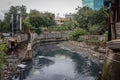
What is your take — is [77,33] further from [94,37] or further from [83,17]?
[94,37]

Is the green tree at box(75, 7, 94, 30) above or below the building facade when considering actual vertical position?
below

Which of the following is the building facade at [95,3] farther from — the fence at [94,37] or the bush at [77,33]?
the fence at [94,37]

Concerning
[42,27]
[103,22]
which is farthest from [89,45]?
[42,27]

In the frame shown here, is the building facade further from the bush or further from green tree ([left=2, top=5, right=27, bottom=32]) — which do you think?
green tree ([left=2, top=5, right=27, bottom=32])

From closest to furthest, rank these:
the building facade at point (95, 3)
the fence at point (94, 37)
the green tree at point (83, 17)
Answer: the fence at point (94, 37) → the green tree at point (83, 17) → the building facade at point (95, 3)

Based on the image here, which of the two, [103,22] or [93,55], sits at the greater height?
[103,22]

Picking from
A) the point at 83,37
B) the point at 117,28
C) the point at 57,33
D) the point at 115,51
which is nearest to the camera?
the point at 115,51

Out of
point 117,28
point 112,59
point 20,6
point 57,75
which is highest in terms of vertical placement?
point 20,6

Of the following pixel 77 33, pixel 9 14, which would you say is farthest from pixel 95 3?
pixel 9 14

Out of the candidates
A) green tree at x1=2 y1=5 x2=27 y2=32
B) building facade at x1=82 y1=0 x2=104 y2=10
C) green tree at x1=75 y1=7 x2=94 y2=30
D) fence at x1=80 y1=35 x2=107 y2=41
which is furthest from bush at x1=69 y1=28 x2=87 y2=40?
green tree at x1=2 y1=5 x2=27 y2=32

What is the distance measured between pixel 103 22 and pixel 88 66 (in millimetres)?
13799

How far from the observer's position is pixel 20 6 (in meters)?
73.8

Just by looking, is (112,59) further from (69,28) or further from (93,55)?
(69,28)

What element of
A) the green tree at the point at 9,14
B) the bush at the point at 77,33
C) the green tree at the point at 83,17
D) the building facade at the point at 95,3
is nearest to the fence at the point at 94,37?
the bush at the point at 77,33
